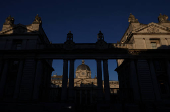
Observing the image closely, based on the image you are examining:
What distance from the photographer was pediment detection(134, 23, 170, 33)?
27.6m

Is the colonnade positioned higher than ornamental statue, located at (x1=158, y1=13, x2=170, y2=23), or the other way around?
ornamental statue, located at (x1=158, y1=13, x2=170, y2=23)

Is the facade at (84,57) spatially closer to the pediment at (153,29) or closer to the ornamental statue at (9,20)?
the pediment at (153,29)

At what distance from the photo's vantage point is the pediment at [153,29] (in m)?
27.6

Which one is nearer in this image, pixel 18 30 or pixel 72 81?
pixel 72 81

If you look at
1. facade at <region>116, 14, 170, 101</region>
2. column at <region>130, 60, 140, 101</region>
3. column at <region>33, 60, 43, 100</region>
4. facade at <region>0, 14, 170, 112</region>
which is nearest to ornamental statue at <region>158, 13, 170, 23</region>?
facade at <region>116, 14, 170, 101</region>

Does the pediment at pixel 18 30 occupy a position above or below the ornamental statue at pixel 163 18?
below

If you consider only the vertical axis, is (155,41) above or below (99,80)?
above

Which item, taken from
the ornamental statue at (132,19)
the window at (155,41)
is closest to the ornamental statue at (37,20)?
the ornamental statue at (132,19)

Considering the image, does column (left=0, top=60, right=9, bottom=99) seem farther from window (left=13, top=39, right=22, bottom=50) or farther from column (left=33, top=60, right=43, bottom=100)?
column (left=33, top=60, right=43, bottom=100)

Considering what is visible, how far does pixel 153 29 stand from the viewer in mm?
27891

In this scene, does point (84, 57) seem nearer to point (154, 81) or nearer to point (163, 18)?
point (154, 81)

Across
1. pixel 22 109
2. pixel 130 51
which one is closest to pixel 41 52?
pixel 22 109

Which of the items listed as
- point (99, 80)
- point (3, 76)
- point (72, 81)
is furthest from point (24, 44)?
point (99, 80)

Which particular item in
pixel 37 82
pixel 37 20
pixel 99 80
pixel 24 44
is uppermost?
pixel 37 20
